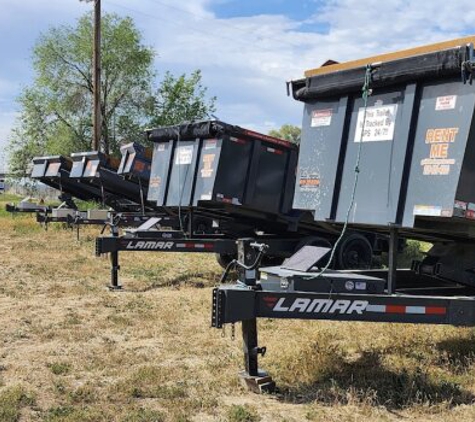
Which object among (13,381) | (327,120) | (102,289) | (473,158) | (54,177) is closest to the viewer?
(473,158)

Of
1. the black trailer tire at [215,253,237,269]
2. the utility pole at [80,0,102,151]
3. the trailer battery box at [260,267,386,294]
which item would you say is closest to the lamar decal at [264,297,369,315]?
the trailer battery box at [260,267,386,294]

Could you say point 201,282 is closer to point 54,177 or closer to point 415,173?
point 415,173

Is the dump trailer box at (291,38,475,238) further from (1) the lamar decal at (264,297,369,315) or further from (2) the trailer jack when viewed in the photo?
(2) the trailer jack

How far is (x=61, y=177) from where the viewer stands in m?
18.5

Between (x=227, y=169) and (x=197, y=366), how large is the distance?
4863 mm

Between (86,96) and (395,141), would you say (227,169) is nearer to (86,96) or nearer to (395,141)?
(395,141)

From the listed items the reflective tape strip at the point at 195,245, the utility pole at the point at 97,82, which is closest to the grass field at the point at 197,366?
the reflective tape strip at the point at 195,245

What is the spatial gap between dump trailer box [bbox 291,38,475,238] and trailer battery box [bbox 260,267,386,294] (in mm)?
476

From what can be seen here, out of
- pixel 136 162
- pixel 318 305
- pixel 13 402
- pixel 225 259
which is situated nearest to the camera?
pixel 13 402

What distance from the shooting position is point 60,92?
36781 mm

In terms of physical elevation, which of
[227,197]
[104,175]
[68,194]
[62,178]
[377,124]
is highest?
[377,124]

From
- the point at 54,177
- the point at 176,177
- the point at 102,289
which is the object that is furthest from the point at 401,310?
the point at 54,177

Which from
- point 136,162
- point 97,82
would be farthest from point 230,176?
point 97,82

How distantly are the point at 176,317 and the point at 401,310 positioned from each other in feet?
11.0
